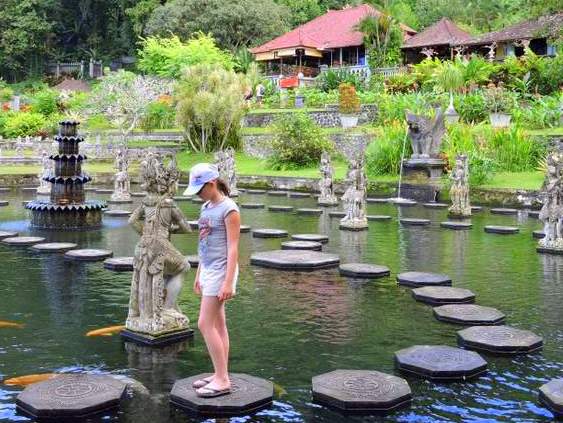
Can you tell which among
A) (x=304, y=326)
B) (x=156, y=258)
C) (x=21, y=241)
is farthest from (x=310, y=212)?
(x=156, y=258)

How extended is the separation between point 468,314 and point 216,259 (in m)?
3.73

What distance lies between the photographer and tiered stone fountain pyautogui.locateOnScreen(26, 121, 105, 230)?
1563cm

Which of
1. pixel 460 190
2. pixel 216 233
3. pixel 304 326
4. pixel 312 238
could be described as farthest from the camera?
pixel 460 190

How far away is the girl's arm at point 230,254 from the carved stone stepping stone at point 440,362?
189cm

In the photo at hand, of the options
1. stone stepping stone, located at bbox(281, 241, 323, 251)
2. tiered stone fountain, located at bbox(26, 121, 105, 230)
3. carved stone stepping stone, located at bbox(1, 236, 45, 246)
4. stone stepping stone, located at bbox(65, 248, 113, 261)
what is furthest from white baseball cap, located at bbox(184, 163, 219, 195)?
tiered stone fountain, located at bbox(26, 121, 105, 230)

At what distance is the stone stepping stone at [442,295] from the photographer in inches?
332

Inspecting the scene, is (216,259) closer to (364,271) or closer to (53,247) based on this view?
(364,271)

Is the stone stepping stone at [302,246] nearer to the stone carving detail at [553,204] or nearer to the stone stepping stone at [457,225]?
the stone carving detail at [553,204]

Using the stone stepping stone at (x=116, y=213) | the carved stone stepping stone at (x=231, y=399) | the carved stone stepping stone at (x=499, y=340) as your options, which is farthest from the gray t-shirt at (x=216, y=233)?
the stone stepping stone at (x=116, y=213)

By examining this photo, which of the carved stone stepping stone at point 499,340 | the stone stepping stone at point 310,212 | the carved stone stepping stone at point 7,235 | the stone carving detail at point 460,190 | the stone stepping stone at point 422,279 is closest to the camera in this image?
the carved stone stepping stone at point 499,340

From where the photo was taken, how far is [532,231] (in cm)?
1526

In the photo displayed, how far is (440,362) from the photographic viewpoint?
236 inches

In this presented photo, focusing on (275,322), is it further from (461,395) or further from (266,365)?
(461,395)

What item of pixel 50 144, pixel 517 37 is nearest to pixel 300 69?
pixel 517 37
